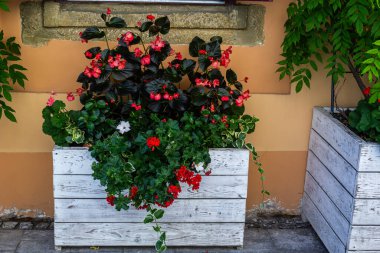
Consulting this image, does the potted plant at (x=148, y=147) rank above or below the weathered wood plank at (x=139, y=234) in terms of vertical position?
above

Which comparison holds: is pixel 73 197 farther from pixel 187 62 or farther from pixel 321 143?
pixel 321 143

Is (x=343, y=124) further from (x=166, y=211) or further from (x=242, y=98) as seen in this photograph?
(x=166, y=211)

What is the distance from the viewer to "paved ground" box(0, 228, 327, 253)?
360 centimetres

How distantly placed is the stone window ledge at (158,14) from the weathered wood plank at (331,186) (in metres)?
0.95

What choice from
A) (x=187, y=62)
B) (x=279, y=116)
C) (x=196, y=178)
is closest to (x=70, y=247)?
(x=196, y=178)

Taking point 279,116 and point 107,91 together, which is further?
point 279,116

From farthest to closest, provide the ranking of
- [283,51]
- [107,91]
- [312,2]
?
1. [283,51]
2. [107,91]
3. [312,2]

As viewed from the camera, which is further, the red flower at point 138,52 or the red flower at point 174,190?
the red flower at point 138,52

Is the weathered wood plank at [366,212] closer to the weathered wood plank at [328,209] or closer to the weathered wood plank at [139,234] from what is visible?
the weathered wood plank at [328,209]

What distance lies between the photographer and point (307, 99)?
3924 millimetres

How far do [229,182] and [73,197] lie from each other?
97 cm

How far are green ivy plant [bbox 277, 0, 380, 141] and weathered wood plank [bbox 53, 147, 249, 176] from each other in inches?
26.1

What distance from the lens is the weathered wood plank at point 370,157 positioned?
3.19 metres

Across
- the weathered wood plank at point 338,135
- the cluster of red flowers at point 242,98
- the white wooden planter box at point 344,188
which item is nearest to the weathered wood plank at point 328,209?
the white wooden planter box at point 344,188
